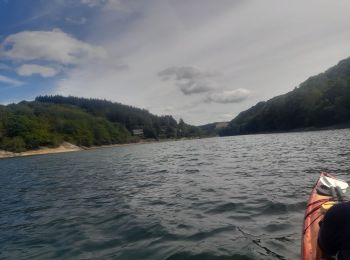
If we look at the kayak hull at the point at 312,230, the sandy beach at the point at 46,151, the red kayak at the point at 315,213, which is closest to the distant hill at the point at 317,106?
the sandy beach at the point at 46,151

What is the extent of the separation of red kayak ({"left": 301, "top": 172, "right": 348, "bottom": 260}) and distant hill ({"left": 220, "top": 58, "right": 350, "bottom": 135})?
322 ft

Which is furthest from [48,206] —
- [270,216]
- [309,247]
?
[309,247]

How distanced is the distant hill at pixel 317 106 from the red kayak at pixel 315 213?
322 feet

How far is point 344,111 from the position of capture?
100 metres

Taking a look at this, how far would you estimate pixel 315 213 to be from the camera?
7.88 meters

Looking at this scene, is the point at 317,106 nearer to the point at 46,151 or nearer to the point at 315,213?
the point at 46,151

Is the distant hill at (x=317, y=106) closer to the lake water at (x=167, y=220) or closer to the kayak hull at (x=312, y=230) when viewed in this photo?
the lake water at (x=167, y=220)

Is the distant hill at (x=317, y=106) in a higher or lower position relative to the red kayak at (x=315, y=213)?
higher

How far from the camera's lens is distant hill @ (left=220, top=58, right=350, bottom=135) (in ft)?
340

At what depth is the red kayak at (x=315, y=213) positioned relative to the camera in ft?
20.6

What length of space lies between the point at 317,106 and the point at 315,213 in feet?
393

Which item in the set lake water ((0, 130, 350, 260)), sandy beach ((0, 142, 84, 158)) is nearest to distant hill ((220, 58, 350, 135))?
sandy beach ((0, 142, 84, 158))

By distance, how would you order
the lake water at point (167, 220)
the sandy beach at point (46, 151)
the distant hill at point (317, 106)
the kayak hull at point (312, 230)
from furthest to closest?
the sandy beach at point (46, 151), the distant hill at point (317, 106), the lake water at point (167, 220), the kayak hull at point (312, 230)

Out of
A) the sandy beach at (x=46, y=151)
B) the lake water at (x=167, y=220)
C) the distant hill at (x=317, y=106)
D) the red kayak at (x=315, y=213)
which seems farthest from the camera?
the sandy beach at (x=46, y=151)
